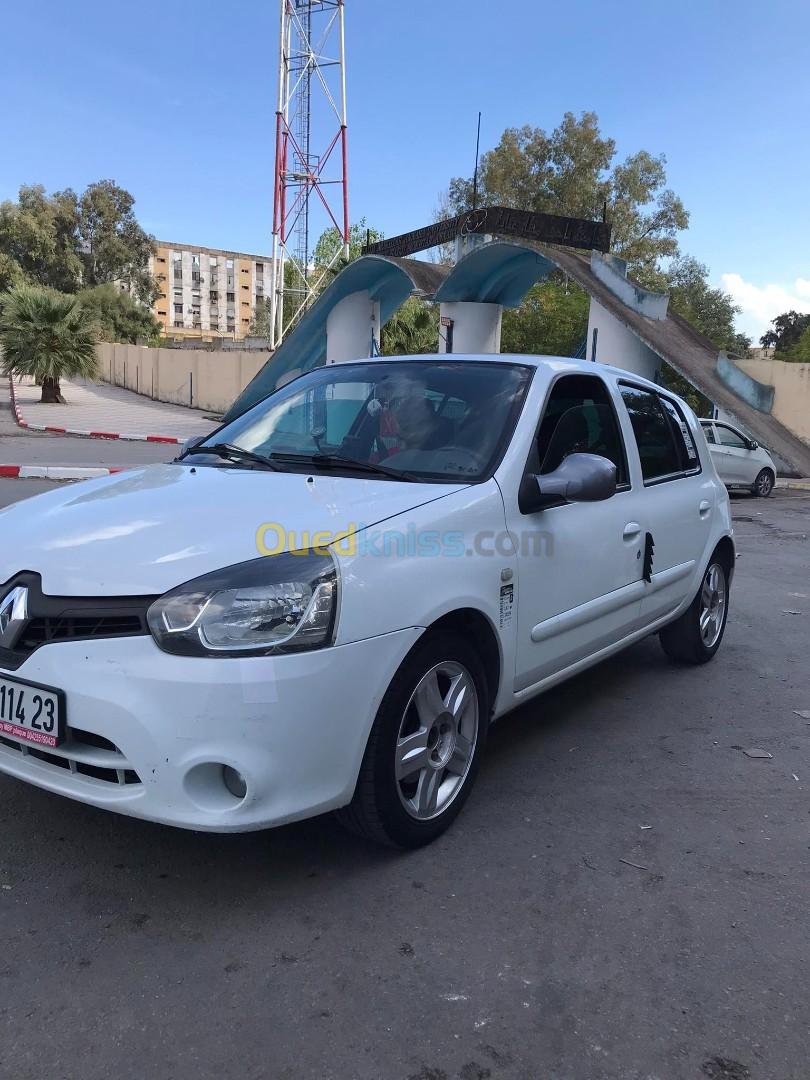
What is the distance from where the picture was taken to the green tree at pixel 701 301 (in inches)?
1742

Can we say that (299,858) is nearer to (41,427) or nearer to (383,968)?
(383,968)

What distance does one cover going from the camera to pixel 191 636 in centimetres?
229

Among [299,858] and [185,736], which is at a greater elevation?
[185,736]

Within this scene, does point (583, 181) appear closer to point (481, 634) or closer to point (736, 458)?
point (736, 458)

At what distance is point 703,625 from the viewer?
16.0 ft

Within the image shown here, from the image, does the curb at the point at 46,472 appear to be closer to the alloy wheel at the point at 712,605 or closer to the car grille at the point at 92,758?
the alloy wheel at the point at 712,605

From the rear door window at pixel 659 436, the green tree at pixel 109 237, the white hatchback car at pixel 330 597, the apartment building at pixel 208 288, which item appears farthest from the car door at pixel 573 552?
the apartment building at pixel 208 288

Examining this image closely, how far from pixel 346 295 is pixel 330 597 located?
20.4 metres

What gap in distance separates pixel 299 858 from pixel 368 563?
1.02 metres

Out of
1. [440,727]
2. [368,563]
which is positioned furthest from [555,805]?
[368,563]

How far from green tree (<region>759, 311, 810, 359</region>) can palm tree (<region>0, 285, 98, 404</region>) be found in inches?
1952

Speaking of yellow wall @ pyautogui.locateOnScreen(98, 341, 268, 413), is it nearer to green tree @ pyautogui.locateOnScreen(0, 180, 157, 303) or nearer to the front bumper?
green tree @ pyautogui.locateOnScreen(0, 180, 157, 303)

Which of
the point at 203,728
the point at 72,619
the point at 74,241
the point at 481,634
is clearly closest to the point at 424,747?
the point at 481,634

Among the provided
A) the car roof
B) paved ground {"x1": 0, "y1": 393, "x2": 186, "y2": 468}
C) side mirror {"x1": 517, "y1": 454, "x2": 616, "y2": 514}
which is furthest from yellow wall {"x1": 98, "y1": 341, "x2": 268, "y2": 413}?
side mirror {"x1": 517, "y1": 454, "x2": 616, "y2": 514}
